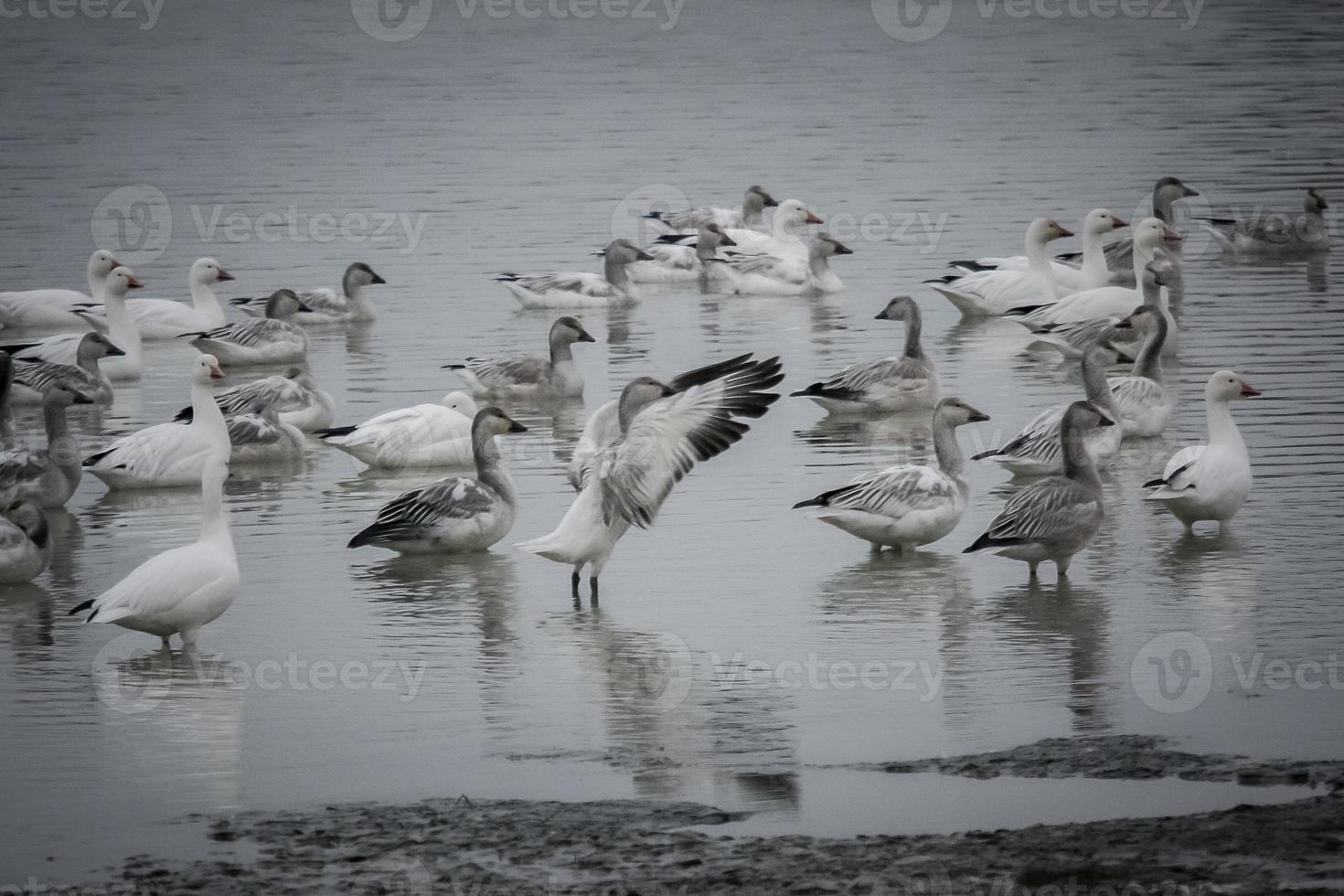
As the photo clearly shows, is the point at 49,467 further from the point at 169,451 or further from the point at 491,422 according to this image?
the point at 491,422

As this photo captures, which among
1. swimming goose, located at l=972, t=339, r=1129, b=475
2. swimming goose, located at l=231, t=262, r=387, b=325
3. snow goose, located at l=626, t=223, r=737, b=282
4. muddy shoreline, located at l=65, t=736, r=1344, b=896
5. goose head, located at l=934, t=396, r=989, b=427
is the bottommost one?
muddy shoreline, located at l=65, t=736, r=1344, b=896

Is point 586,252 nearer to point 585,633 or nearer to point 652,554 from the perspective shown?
point 652,554

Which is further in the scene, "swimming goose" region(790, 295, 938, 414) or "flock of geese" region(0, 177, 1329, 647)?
"swimming goose" region(790, 295, 938, 414)

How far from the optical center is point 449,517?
33.2 feet

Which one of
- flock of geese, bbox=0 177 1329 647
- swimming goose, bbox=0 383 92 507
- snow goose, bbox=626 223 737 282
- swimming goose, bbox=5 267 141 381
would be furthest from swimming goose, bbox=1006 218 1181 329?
swimming goose, bbox=0 383 92 507

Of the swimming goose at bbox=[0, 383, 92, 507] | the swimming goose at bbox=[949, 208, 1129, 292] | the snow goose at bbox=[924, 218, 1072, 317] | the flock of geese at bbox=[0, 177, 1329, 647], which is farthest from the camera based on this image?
the swimming goose at bbox=[949, 208, 1129, 292]

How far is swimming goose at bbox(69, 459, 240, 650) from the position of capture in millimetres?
8352

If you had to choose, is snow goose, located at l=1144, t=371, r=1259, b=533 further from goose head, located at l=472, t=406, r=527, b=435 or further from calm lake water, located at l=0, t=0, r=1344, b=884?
goose head, located at l=472, t=406, r=527, b=435

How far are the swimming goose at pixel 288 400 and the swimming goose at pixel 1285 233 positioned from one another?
10711 millimetres

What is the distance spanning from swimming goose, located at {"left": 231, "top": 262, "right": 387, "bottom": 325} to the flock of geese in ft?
0.06

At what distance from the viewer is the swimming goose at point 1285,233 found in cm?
1952

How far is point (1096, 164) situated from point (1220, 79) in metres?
10.3

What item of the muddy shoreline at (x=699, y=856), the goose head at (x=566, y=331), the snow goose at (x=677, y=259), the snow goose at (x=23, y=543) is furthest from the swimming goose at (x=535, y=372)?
the muddy shoreline at (x=699, y=856)

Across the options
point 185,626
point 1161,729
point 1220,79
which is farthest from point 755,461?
point 1220,79
